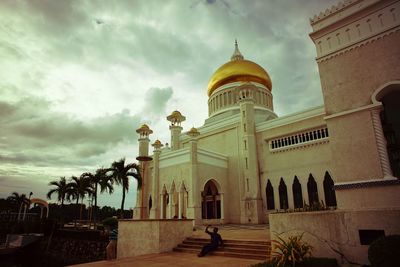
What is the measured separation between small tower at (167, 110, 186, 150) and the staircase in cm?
1722

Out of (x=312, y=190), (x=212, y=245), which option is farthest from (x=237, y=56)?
(x=212, y=245)

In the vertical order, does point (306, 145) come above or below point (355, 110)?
above

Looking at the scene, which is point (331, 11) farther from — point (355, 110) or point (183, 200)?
point (183, 200)

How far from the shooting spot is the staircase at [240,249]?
8.86 m

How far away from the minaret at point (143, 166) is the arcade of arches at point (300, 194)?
11078 mm

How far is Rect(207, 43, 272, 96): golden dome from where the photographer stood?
2903 cm

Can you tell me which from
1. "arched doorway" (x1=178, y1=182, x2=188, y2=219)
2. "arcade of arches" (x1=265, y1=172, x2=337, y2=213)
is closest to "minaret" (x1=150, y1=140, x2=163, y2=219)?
"arched doorway" (x1=178, y1=182, x2=188, y2=219)

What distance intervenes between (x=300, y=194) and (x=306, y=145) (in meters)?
3.51

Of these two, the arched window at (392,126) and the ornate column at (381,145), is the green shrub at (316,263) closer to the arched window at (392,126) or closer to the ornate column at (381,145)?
the ornate column at (381,145)

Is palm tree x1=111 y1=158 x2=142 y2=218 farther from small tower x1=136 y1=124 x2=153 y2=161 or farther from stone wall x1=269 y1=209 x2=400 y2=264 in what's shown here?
stone wall x1=269 y1=209 x2=400 y2=264

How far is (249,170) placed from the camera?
71.7 ft

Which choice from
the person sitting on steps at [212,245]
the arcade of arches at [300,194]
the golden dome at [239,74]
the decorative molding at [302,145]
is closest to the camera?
the person sitting on steps at [212,245]

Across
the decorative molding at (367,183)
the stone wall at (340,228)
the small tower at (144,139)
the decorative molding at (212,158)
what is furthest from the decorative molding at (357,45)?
the small tower at (144,139)

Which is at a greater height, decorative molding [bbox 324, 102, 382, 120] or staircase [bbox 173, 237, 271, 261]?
decorative molding [bbox 324, 102, 382, 120]
